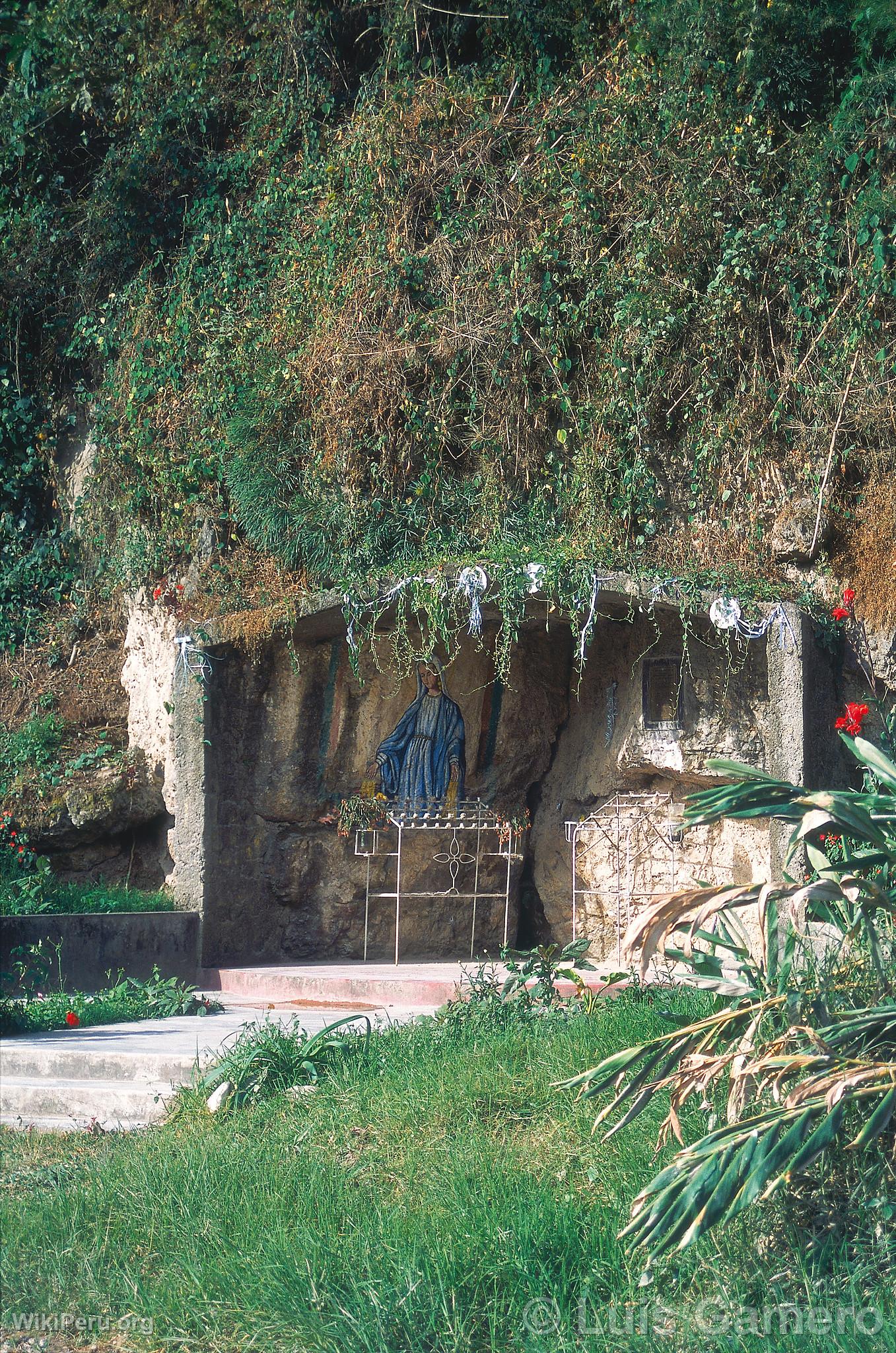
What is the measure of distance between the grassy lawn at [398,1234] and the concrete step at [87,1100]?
345 mm

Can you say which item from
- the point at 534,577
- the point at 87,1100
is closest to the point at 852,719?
the point at 534,577

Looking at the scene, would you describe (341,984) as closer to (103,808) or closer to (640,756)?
(103,808)

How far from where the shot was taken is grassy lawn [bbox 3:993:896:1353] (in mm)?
3346

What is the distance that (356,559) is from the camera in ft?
30.8

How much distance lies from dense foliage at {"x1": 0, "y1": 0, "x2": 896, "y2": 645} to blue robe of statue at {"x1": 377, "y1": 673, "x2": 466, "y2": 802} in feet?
4.47

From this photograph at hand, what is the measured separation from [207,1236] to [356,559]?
6068 mm

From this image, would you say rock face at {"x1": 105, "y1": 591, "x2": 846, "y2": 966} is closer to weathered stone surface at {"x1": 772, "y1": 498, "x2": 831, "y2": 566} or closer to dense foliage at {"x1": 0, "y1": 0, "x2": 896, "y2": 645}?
weathered stone surface at {"x1": 772, "y1": 498, "x2": 831, "y2": 566}

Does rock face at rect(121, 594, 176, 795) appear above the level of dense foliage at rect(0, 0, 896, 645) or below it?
below

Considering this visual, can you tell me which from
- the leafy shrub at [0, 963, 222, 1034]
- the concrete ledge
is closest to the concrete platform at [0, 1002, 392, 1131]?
the leafy shrub at [0, 963, 222, 1034]

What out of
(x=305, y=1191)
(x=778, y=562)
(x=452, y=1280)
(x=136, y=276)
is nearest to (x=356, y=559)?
(x=778, y=562)

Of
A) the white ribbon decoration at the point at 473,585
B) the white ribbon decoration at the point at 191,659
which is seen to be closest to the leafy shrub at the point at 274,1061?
the white ribbon decoration at the point at 473,585

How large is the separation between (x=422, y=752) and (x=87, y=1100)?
16.2 feet

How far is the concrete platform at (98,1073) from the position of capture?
5.48 meters

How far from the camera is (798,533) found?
29.6ft
